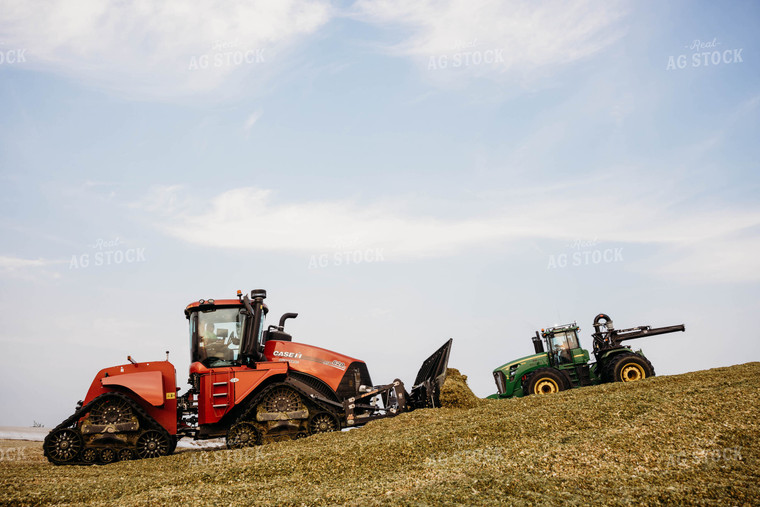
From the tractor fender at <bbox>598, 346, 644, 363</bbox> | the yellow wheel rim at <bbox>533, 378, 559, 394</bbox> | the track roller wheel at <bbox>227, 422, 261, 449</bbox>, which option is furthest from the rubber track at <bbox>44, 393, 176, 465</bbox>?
the tractor fender at <bbox>598, 346, 644, 363</bbox>

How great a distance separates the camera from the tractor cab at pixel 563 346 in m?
15.6

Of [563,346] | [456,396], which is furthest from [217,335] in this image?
[563,346]

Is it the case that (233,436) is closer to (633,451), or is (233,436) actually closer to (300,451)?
(300,451)

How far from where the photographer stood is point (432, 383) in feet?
36.0

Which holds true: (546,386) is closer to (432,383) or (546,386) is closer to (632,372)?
(632,372)

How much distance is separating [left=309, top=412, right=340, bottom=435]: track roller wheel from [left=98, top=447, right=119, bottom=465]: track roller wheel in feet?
10.4

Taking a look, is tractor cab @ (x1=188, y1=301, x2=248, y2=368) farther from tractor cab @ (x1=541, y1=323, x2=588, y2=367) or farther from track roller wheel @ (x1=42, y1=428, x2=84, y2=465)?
tractor cab @ (x1=541, y1=323, x2=588, y2=367)

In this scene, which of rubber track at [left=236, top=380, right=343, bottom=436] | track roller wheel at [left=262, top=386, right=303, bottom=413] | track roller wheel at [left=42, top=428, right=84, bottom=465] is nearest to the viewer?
track roller wheel at [left=42, top=428, right=84, bottom=465]

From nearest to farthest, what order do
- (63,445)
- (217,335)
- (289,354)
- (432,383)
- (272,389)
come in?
(63,445) < (272,389) < (217,335) < (289,354) < (432,383)

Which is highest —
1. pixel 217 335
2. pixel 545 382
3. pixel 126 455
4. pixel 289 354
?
pixel 217 335

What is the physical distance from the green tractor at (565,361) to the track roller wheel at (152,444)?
8574mm

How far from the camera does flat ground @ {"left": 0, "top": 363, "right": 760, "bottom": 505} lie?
17.7 feet

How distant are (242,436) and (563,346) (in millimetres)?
9408

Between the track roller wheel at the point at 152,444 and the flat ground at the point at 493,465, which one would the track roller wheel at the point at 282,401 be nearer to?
the flat ground at the point at 493,465
